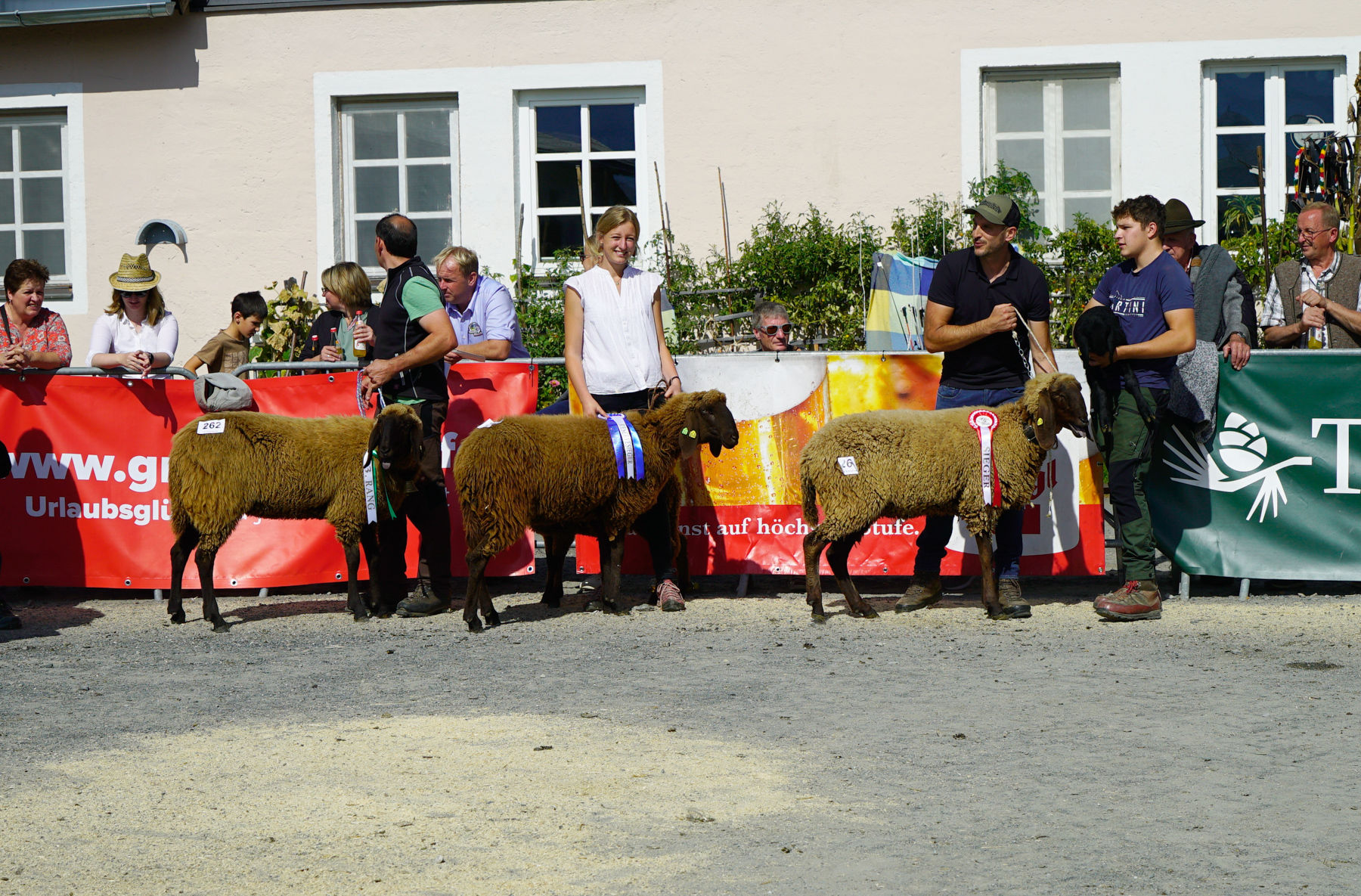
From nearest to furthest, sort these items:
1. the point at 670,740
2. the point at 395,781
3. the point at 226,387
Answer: the point at 395,781 < the point at 670,740 < the point at 226,387

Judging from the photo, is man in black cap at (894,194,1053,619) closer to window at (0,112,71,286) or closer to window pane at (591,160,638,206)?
window pane at (591,160,638,206)

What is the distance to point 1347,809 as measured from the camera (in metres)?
4.74

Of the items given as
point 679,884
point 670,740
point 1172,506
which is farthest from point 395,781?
point 1172,506

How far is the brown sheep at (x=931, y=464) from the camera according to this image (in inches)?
322

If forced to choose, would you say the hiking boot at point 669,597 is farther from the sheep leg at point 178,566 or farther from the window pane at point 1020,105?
the window pane at point 1020,105

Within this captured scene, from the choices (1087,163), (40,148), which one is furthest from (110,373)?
(1087,163)

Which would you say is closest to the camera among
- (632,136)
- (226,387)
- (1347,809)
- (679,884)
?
(679,884)

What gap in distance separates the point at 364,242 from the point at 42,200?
11.4ft

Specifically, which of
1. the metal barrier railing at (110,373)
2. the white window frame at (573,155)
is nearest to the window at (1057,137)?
the white window frame at (573,155)

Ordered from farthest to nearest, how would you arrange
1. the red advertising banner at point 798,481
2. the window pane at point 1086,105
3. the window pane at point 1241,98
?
the window pane at point 1086,105 → the window pane at point 1241,98 → the red advertising banner at point 798,481

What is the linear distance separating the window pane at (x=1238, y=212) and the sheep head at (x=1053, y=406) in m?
6.76

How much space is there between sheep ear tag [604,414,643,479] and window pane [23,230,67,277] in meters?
9.62

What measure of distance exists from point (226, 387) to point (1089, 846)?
624cm

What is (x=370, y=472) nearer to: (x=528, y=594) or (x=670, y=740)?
(x=528, y=594)
